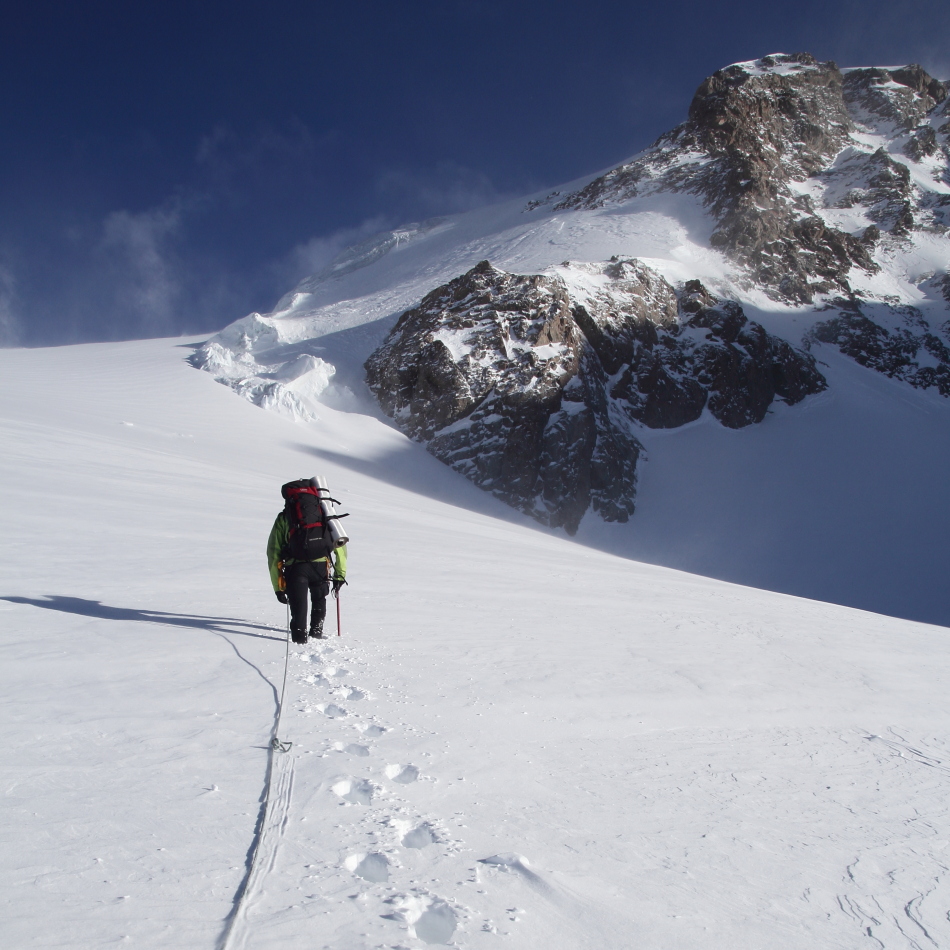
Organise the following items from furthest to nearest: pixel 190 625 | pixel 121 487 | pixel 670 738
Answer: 1. pixel 121 487
2. pixel 190 625
3. pixel 670 738

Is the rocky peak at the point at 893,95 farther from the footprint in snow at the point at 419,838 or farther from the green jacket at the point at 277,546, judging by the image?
the footprint in snow at the point at 419,838

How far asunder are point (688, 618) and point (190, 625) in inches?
222

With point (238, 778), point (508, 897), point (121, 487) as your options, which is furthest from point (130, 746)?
point (121, 487)

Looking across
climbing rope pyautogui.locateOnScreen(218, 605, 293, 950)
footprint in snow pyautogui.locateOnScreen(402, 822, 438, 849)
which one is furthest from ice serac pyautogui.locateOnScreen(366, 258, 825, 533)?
footprint in snow pyautogui.locateOnScreen(402, 822, 438, 849)

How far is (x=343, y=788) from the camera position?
8.42ft

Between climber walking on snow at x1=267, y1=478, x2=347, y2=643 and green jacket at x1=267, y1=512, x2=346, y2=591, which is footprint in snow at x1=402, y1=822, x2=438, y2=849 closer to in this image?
climber walking on snow at x1=267, y1=478, x2=347, y2=643

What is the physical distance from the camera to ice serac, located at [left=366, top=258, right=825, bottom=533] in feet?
110

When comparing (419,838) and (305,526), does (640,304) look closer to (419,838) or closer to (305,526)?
(305,526)

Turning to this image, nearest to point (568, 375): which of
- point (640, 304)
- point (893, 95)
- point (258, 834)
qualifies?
point (640, 304)

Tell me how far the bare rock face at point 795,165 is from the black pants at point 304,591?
190ft

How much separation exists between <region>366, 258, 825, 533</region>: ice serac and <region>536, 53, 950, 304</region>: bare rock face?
47.7 ft

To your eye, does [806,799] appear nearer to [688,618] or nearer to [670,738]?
[670,738]

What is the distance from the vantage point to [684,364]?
1689 inches

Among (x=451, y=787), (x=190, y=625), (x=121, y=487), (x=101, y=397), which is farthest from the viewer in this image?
(x=101, y=397)
